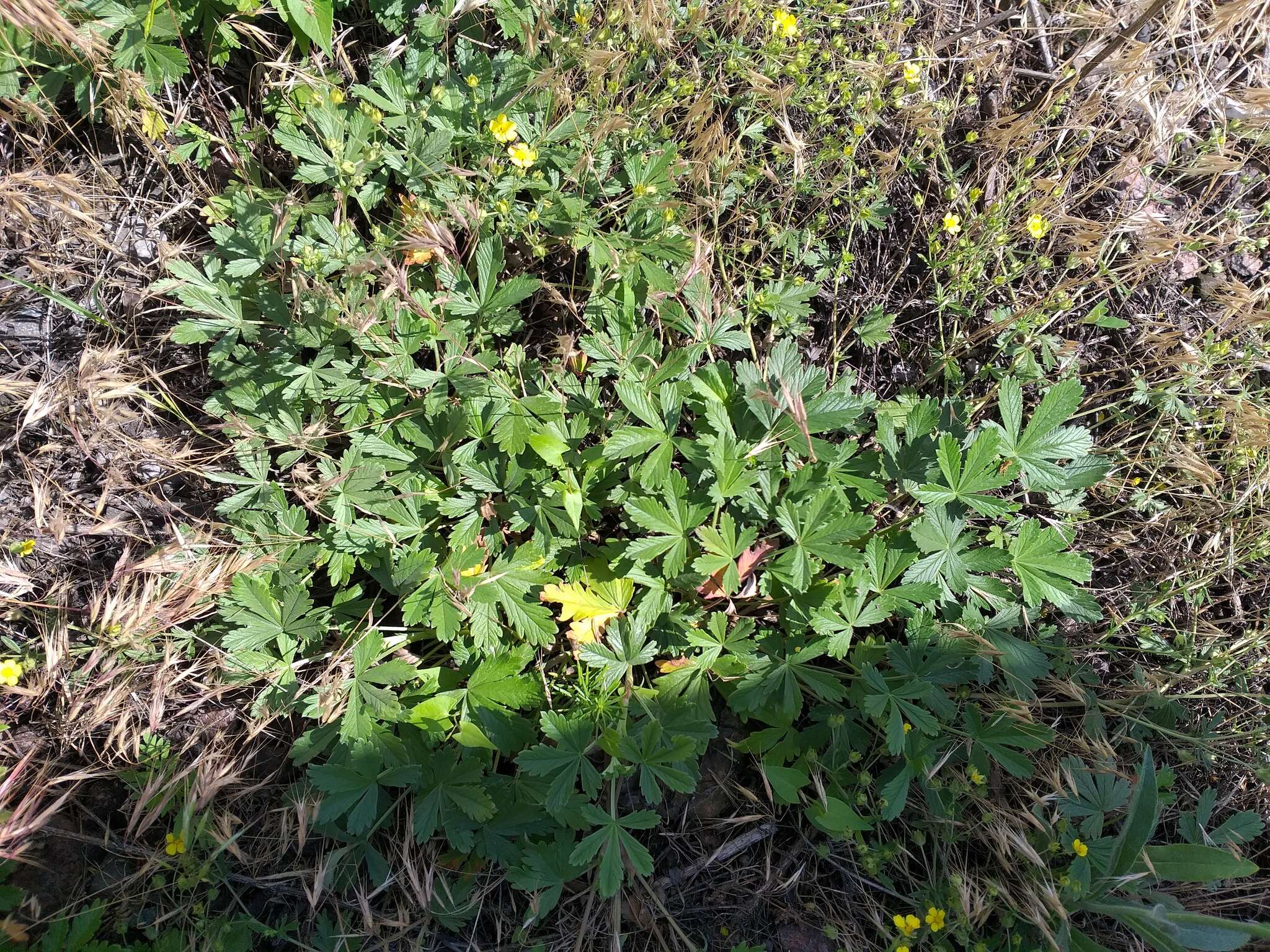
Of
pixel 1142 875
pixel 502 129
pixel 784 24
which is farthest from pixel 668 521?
pixel 784 24

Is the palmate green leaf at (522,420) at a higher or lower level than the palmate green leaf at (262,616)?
higher

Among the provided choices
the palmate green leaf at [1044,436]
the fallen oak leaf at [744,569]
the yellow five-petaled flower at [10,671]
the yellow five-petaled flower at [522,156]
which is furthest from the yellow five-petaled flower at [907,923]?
the yellow five-petaled flower at [10,671]

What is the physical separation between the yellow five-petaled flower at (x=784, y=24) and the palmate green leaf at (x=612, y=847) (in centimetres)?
265

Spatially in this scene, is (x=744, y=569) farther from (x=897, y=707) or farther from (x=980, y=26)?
(x=980, y=26)

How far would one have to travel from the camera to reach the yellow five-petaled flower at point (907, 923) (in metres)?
2.28

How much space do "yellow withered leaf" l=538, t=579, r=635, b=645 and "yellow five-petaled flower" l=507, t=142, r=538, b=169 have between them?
4.43 ft

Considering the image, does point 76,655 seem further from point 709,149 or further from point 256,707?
point 709,149

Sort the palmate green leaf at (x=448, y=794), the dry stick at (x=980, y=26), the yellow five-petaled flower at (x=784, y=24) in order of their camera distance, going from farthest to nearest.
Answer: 1. the dry stick at (x=980, y=26)
2. the yellow five-petaled flower at (x=784, y=24)
3. the palmate green leaf at (x=448, y=794)

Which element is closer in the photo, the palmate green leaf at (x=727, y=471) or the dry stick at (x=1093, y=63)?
the palmate green leaf at (x=727, y=471)

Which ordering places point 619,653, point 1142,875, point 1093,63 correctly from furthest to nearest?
point 1093,63 < point 619,653 < point 1142,875

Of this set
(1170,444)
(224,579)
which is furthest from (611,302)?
(1170,444)

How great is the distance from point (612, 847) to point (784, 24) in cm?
283

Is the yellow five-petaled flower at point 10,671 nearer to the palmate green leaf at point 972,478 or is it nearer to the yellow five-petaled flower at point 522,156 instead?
the yellow five-petaled flower at point 522,156

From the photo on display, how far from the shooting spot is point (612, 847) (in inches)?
82.4
